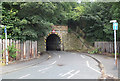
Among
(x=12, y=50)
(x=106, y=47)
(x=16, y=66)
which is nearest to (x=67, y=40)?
(x=106, y=47)

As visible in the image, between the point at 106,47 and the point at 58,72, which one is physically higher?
the point at 106,47

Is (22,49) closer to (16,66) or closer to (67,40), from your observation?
(16,66)

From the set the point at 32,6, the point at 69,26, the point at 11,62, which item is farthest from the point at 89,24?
the point at 11,62

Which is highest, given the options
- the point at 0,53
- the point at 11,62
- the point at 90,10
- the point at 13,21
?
the point at 90,10

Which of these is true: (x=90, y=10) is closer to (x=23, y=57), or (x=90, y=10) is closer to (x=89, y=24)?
(x=89, y=24)

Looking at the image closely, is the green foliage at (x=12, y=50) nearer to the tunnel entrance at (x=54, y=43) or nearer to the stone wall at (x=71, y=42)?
the stone wall at (x=71, y=42)

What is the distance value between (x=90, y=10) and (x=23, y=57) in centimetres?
1736

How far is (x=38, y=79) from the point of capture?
22.6 ft

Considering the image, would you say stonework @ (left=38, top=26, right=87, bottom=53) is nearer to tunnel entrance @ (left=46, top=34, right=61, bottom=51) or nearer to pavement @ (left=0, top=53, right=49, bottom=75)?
tunnel entrance @ (left=46, top=34, right=61, bottom=51)

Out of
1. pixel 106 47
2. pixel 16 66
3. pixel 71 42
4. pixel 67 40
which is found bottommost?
pixel 16 66

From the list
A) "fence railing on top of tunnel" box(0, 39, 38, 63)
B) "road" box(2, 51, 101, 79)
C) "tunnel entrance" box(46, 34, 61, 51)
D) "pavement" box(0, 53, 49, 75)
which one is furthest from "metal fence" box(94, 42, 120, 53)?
"tunnel entrance" box(46, 34, 61, 51)

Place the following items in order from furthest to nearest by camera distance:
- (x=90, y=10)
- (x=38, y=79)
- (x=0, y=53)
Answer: (x=90, y=10) < (x=0, y=53) < (x=38, y=79)

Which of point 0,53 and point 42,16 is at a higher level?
point 42,16

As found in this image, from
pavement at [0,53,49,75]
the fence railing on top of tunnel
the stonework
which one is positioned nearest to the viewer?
pavement at [0,53,49,75]
